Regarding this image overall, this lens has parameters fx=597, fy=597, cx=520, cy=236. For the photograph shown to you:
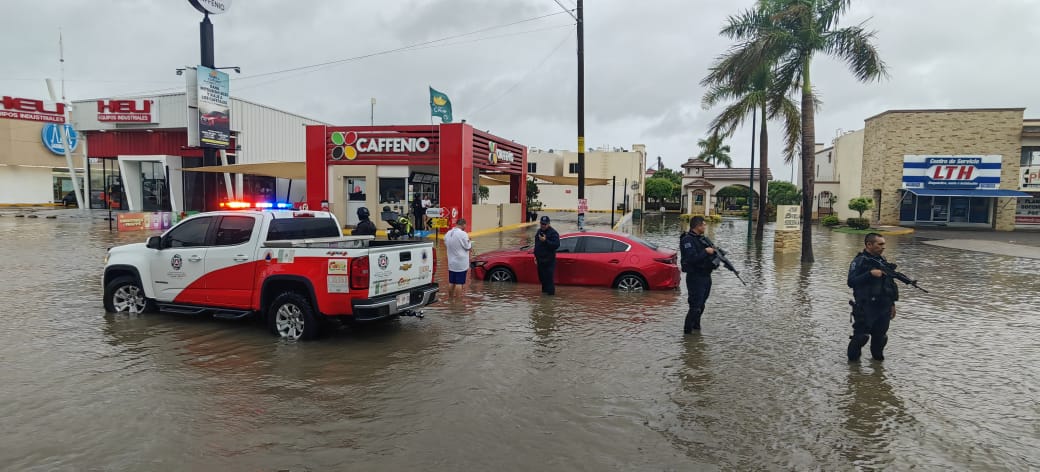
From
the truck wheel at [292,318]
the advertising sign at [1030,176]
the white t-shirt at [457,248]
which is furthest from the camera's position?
the advertising sign at [1030,176]

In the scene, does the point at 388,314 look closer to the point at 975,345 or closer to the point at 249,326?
the point at 249,326

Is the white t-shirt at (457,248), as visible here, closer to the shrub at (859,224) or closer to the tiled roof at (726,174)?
the shrub at (859,224)

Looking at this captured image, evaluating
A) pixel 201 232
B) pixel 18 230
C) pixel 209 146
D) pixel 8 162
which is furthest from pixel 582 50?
pixel 8 162

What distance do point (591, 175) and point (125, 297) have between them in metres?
55.5

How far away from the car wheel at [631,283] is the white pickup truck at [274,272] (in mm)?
4304

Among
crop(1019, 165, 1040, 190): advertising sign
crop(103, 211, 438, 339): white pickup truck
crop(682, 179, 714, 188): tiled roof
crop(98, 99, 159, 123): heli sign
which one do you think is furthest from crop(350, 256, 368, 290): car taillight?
crop(682, 179, 714, 188): tiled roof

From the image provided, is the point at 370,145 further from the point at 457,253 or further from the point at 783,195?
the point at 783,195

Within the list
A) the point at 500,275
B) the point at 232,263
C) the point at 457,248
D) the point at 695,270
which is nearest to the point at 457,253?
the point at 457,248

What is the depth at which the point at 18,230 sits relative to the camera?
79.3ft

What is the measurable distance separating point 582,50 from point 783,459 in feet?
46.4

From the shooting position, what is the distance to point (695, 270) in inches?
304

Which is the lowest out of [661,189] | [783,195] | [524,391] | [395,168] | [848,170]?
[524,391]

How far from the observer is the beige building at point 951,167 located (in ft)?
113

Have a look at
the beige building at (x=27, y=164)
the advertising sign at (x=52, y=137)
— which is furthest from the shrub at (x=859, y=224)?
the advertising sign at (x=52, y=137)
